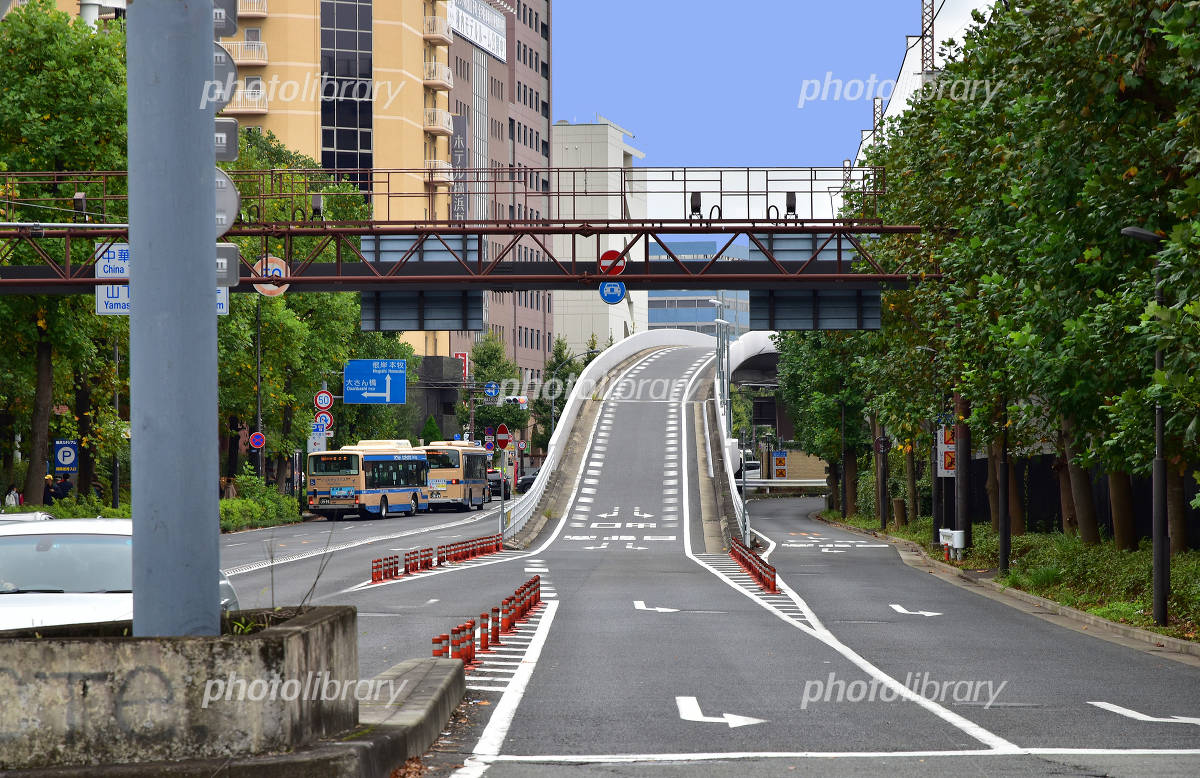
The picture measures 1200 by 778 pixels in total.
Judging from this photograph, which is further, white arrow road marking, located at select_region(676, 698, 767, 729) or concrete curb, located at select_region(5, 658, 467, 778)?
white arrow road marking, located at select_region(676, 698, 767, 729)

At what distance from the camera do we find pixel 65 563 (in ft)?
40.5

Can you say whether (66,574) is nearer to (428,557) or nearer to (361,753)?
(361,753)

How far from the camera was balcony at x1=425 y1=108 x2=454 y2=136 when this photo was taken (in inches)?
4617

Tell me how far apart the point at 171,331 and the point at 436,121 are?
368 feet

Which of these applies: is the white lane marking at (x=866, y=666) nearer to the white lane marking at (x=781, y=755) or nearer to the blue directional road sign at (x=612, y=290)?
the white lane marking at (x=781, y=755)

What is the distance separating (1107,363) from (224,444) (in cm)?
5709

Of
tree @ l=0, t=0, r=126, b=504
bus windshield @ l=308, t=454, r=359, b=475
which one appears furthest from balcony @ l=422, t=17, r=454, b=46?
tree @ l=0, t=0, r=126, b=504

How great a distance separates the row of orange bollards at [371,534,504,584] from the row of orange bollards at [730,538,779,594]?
7.10 m

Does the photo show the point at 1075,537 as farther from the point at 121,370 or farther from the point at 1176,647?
the point at 121,370

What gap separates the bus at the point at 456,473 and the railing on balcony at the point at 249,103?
A: 1319 inches

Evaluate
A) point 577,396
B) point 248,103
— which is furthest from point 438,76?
point 577,396

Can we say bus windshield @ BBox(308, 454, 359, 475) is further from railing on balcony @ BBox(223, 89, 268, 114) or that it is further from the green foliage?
railing on balcony @ BBox(223, 89, 268, 114)

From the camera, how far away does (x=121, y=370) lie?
180 feet

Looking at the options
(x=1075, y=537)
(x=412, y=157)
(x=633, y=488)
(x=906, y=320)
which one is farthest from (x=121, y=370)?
(x=412, y=157)
